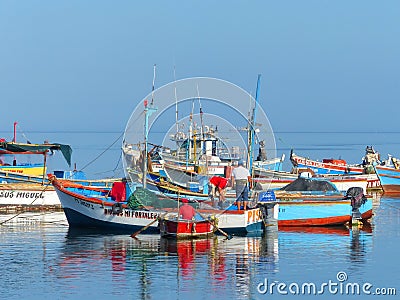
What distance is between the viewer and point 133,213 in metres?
35.5

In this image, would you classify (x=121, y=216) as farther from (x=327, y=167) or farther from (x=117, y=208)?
(x=327, y=167)

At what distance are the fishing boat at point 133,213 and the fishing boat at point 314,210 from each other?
231 centimetres

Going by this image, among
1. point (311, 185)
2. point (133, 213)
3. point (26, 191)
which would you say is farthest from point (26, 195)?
point (311, 185)

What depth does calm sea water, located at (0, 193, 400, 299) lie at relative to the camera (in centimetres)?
2545

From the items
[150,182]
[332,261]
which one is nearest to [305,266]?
[332,261]

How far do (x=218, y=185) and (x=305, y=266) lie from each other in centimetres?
774

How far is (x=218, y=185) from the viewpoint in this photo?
118 ft

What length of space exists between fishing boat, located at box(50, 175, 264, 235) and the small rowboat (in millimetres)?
604

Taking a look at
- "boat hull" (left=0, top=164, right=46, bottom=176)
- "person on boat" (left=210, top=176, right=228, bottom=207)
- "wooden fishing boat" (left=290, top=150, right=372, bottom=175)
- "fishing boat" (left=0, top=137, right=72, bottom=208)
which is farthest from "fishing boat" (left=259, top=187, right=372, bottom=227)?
"wooden fishing boat" (left=290, top=150, right=372, bottom=175)

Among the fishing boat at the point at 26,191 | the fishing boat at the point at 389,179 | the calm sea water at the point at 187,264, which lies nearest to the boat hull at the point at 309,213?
the calm sea water at the point at 187,264

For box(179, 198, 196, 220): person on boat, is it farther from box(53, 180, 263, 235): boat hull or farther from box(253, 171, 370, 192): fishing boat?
box(253, 171, 370, 192): fishing boat

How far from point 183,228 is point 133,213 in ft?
9.21

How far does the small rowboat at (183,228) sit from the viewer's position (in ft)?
109

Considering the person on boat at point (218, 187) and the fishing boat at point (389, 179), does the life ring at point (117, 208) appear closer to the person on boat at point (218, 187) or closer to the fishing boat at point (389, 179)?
the person on boat at point (218, 187)
